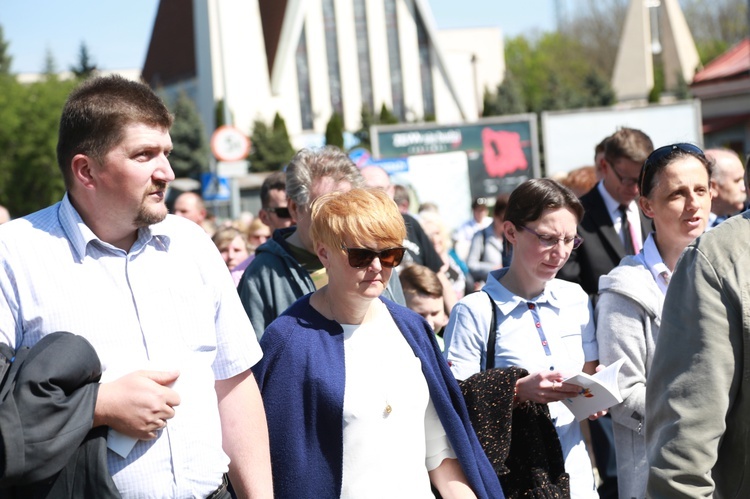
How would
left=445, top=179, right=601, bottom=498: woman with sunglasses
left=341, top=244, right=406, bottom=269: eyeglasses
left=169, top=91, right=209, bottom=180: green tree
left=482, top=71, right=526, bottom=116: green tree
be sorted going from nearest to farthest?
left=341, top=244, right=406, bottom=269: eyeglasses → left=445, top=179, right=601, bottom=498: woman with sunglasses → left=169, top=91, right=209, bottom=180: green tree → left=482, top=71, right=526, bottom=116: green tree

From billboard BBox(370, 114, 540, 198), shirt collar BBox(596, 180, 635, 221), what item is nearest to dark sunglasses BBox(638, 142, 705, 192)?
shirt collar BBox(596, 180, 635, 221)

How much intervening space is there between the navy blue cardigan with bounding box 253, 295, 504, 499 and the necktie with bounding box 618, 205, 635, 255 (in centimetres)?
299

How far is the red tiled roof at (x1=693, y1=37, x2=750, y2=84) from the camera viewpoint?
40.7m

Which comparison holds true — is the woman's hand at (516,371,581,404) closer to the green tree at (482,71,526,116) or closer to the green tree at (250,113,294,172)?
the green tree at (250,113,294,172)

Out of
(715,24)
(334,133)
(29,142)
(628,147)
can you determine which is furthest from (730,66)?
(715,24)

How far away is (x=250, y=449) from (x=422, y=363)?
0.67m

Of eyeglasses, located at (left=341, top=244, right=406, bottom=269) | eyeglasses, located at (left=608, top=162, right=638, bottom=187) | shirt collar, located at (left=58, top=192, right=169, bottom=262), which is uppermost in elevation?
shirt collar, located at (left=58, top=192, right=169, bottom=262)

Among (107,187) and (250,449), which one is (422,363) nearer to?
(250,449)

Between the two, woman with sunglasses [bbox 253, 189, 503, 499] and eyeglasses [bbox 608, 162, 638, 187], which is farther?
eyeglasses [bbox 608, 162, 638, 187]

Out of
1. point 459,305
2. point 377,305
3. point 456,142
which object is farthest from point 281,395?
point 456,142

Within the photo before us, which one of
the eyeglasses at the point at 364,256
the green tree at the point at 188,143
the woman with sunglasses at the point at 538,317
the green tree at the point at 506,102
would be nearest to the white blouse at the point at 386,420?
the eyeglasses at the point at 364,256

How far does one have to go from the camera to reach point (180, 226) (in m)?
3.44

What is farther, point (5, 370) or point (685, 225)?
point (685, 225)

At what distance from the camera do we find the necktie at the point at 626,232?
21.0 feet
